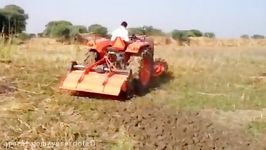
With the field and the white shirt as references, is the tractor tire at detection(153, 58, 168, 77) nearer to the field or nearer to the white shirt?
the field

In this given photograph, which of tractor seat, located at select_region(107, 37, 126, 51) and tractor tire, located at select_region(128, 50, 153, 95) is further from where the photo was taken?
tractor seat, located at select_region(107, 37, 126, 51)

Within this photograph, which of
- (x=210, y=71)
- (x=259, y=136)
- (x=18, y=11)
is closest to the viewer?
(x=259, y=136)

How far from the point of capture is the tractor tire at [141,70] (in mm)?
10216

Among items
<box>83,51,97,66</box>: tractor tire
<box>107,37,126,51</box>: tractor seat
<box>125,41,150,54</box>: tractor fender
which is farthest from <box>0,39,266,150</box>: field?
<box>107,37,126,51</box>: tractor seat

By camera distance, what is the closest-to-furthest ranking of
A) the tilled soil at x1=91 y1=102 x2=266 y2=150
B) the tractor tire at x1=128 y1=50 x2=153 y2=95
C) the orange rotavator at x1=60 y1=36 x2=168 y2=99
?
the tilled soil at x1=91 y1=102 x2=266 y2=150
the orange rotavator at x1=60 y1=36 x2=168 y2=99
the tractor tire at x1=128 y1=50 x2=153 y2=95

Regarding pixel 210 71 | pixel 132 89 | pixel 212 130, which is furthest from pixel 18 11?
pixel 212 130

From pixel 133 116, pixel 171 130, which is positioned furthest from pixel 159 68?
pixel 171 130

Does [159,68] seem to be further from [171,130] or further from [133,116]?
[171,130]

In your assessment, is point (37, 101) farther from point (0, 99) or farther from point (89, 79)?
point (89, 79)

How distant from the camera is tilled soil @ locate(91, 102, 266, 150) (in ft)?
22.3

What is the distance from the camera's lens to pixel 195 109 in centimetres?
898

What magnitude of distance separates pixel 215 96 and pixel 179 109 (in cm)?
165

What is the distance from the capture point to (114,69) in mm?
9680

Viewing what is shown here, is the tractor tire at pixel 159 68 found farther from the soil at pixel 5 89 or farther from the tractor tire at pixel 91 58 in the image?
the soil at pixel 5 89
